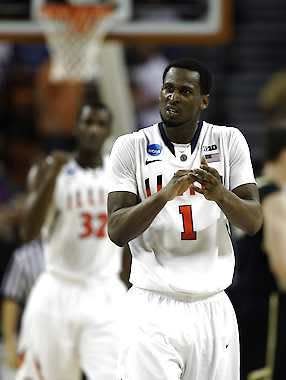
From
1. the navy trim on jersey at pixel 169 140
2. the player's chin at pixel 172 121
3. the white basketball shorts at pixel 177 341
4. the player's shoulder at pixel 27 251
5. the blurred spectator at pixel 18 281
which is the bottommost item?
the blurred spectator at pixel 18 281

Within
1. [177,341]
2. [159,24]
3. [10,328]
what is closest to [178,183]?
[177,341]

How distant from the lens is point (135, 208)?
4.83 m

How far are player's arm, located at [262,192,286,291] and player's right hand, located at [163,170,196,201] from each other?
2106 millimetres

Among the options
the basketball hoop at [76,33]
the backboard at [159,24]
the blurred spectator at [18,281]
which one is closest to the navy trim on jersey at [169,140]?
the blurred spectator at [18,281]

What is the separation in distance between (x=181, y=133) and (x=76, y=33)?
15.6 feet

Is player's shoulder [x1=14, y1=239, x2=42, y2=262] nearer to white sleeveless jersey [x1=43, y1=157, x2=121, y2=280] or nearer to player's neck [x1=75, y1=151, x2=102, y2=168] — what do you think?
white sleeveless jersey [x1=43, y1=157, x2=121, y2=280]

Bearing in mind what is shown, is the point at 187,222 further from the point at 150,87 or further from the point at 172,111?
the point at 150,87

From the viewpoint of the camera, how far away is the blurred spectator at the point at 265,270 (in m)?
6.81

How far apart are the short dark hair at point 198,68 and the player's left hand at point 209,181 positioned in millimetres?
462

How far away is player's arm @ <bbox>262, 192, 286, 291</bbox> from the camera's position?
6750 millimetres

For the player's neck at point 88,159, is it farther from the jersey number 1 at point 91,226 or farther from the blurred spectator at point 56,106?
the blurred spectator at point 56,106

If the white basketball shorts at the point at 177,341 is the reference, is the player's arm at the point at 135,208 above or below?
above

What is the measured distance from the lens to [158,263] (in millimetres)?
5129

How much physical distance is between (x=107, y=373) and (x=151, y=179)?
2.08 metres
